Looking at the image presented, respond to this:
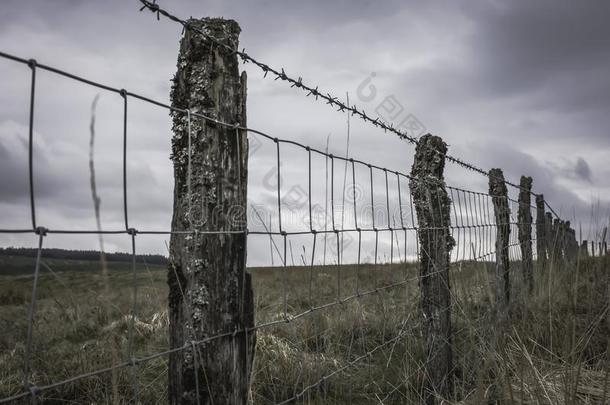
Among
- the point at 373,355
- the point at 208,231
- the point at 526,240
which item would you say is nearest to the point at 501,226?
the point at 526,240

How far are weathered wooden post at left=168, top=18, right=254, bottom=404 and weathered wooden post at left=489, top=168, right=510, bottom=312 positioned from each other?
359 centimetres

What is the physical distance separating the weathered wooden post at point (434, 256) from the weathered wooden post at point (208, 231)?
177 cm

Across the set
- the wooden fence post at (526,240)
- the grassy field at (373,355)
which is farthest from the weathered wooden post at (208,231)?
the wooden fence post at (526,240)

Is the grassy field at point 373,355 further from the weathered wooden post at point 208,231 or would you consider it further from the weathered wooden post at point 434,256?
the weathered wooden post at point 208,231

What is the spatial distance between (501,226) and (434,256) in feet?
7.47

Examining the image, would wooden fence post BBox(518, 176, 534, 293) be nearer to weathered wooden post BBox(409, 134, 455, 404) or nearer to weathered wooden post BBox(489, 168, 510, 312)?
weathered wooden post BBox(489, 168, 510, 312)

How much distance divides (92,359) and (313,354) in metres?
1.74

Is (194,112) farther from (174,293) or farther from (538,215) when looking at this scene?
(538,215)

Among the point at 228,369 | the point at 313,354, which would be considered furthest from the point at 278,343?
the point at 228,369

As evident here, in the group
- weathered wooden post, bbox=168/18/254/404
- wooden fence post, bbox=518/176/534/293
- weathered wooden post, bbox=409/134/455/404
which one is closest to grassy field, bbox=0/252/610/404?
weathered wooden post, bbox=409/134/455/404

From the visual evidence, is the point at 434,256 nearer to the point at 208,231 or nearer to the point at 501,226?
the point at 208,231

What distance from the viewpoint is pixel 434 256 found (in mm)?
3467

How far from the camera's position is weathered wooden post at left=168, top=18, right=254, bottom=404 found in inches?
Result: 69.7

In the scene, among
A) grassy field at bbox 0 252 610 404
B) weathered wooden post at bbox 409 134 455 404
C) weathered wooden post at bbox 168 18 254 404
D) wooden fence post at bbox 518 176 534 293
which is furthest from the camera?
wooden fence post at bbox 518 176 534 293
